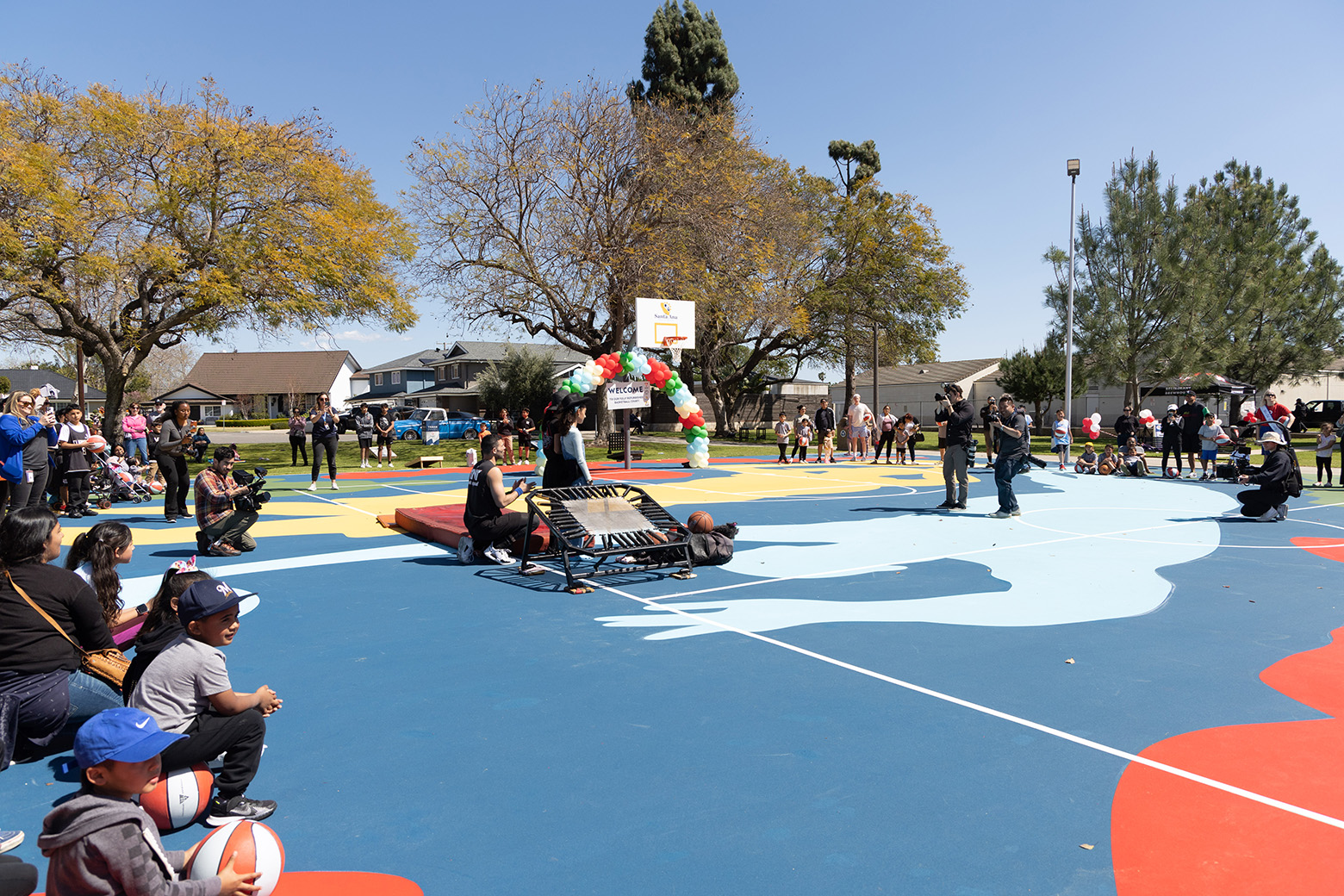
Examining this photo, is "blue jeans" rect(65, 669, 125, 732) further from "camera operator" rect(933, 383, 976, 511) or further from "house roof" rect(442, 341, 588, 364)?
"house roof" rect(442, 341, 588, 364)

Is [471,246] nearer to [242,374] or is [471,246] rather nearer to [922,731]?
[922,731]

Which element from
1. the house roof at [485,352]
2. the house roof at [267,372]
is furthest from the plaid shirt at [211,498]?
the house roof at [267,372]

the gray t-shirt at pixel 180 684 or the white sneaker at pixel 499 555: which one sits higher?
the gray t-shirt at pixel 180 684

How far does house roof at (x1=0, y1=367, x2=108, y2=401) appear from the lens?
6431 cm

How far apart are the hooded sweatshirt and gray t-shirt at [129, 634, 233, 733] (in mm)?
1163

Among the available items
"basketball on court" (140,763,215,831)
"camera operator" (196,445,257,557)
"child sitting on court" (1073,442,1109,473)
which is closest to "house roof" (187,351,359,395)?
"child sitting on court" (1073,442,1109,473)

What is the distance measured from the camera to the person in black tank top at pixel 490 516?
9.02 metres

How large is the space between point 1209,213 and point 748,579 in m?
41.0

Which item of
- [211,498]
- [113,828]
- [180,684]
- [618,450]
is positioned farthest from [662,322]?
[113,828]

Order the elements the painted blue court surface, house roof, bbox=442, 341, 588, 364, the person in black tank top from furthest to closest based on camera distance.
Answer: house roof, bbox=442, 341, 588, 364 < the person in black tank top < the painted blue court surface

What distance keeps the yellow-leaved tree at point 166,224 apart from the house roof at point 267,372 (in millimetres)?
55684

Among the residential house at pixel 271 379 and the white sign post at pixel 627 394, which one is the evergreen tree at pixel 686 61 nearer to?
the white sign post at pixel 627 394

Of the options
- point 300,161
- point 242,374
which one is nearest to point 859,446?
point 300,161

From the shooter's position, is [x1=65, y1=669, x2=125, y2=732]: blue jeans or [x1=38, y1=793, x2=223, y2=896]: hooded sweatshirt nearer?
[x1=38, y1=793, x2=223, y2=896]: hooded sweatshirt
